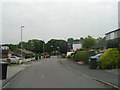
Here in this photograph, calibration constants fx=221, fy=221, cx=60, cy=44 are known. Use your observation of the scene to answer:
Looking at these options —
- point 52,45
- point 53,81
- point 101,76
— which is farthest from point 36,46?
point 53,81

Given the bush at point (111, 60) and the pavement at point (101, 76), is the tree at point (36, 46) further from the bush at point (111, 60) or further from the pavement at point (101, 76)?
the bush at point (111, 60)

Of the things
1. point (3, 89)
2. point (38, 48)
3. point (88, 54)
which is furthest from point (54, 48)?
point (3, 89)

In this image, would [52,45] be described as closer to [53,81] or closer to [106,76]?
[106,76]

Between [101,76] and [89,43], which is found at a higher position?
[89,43]

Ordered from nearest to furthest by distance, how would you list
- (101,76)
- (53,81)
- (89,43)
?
(53,81) < (101,76) < (89,43)

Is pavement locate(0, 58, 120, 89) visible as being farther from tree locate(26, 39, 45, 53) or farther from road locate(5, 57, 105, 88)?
tree locate(26, 39, 45, 53)

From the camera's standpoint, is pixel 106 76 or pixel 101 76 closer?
pixel 106 76

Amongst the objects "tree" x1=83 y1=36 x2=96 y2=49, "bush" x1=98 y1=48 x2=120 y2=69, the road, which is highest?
"tree" x1=83 y1=36 x2=96 y2=49

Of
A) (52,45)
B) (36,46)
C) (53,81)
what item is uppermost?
(52,45)

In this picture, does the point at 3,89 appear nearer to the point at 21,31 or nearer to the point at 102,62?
the point at 102,62

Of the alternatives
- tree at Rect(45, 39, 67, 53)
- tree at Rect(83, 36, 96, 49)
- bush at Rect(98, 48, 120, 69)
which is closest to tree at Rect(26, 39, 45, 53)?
tree at Rect(45, 39, 67, 53)

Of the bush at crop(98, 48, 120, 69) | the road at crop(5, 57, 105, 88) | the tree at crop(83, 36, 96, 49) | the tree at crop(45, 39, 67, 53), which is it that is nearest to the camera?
the road at crop(5, 57, 105, 88)

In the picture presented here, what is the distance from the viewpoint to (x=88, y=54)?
32.7 metres

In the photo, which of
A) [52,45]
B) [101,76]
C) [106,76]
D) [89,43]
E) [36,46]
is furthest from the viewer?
[52,45]
